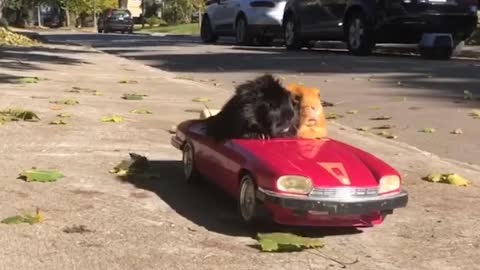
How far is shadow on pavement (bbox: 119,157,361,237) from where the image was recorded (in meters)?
4.44

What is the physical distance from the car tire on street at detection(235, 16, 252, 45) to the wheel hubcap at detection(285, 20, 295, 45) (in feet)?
7.43

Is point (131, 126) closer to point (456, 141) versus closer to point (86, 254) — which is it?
point (456, 141)

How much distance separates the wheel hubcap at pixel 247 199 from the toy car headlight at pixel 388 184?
0.67m

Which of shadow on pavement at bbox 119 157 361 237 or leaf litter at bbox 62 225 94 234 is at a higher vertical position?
leaf litter at bbox 62 225 94 234

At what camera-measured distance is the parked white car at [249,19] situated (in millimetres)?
21906

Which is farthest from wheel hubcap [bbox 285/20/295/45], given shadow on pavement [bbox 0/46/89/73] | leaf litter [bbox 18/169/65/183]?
leaf litter [bbox 18/169/65/183]

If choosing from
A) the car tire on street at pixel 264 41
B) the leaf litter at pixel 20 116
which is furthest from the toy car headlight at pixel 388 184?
the car tire on street at pixel 264 41

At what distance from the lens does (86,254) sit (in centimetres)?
392

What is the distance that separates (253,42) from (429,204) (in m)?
18.5

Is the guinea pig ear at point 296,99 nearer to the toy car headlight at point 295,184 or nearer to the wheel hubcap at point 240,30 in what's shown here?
the toy car headlight at point 295,184

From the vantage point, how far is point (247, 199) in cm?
447

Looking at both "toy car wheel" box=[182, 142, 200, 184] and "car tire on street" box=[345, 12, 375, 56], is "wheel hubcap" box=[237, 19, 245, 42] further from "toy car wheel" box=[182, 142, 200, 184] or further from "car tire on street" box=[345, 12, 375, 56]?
"toy car wheel" box=[182, 142, 200, 184]

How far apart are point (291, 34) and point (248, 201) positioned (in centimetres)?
1574

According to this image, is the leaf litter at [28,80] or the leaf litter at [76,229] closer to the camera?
the leaf litter at [76,229]
